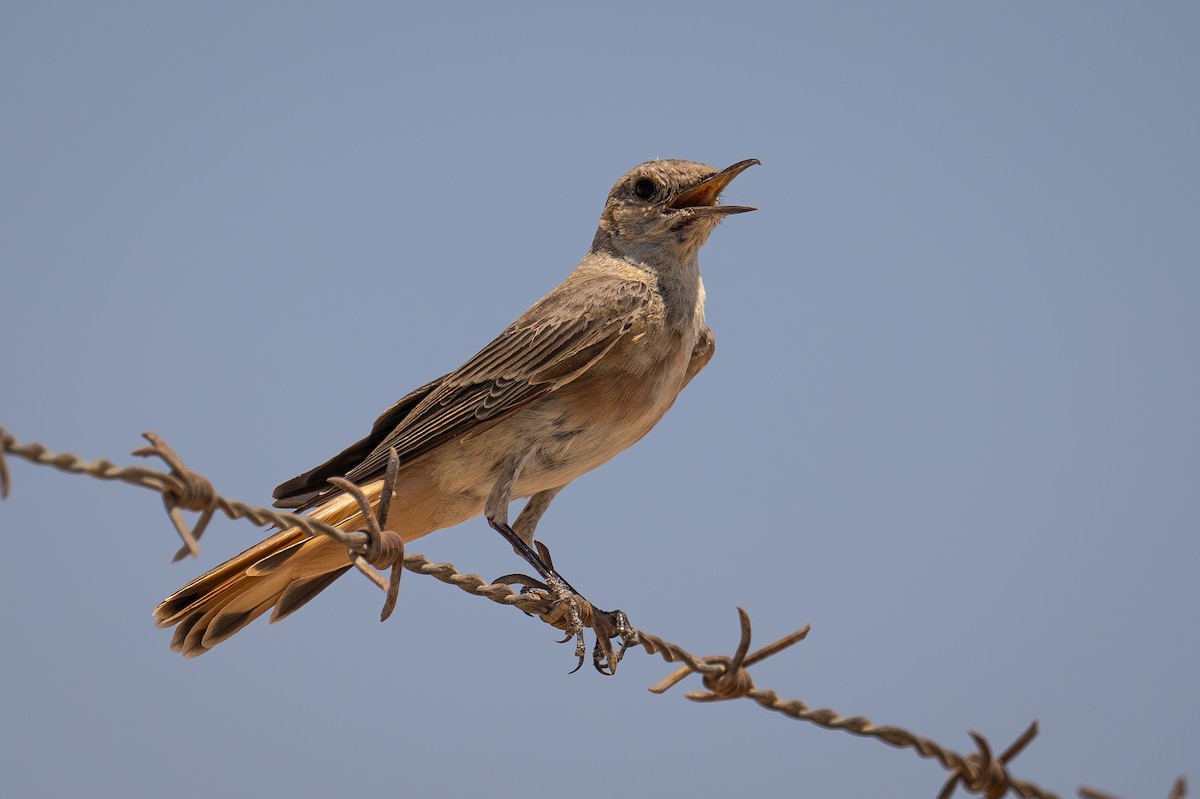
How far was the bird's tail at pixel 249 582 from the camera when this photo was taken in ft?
15.6

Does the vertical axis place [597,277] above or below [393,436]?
above

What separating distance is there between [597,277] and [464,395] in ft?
3.09

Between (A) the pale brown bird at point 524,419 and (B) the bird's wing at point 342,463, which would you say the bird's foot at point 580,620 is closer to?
(A) the pale brown bird at point 524,419

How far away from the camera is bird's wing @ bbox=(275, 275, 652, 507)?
5398mm

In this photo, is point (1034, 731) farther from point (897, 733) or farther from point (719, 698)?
point (719, 698)

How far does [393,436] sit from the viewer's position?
564 cm

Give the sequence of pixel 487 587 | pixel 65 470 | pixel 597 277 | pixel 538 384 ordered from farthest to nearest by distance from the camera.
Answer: pixel 597 277 → pixel 538 384 → pixel 487 587 → pixel 65 470

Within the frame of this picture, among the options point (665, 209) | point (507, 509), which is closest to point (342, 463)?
point (507, 509)

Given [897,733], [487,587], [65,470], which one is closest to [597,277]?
[487,587]

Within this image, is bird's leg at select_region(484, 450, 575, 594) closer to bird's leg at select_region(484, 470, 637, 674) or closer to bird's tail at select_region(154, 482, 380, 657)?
bird's leg at select_region(484, 470, 637, 674)

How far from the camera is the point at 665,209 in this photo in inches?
245

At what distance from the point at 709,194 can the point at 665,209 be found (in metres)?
0.27

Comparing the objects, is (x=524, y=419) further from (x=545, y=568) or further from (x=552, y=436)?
(x=545, y=568)

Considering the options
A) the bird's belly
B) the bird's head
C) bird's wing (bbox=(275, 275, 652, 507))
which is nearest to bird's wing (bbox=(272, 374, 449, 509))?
bird's wing (bbox=(275, 275, 652, 507))
